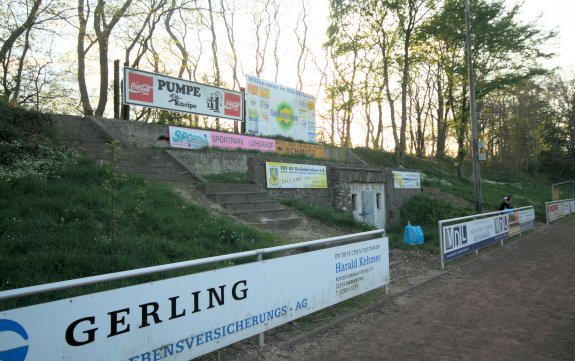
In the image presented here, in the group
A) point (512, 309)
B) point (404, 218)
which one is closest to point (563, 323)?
point (512, 309)

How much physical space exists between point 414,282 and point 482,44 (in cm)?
2794

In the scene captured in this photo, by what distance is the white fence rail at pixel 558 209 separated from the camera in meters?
21.1

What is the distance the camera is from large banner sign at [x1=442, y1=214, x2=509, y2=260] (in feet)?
31.1

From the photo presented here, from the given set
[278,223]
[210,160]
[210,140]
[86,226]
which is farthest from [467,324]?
[210,140]

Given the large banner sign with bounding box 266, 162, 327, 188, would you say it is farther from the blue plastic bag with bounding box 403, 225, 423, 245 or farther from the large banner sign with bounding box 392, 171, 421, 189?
the large banner sign with bounding box 392, 171, 421, 189

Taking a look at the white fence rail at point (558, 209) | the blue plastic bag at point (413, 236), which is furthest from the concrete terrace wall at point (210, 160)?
the white fence rail at point (558, 209)

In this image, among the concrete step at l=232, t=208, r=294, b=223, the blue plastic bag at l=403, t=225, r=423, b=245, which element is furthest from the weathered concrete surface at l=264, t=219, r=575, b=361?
the concrete step at l=232, t=208, r=294, b=223

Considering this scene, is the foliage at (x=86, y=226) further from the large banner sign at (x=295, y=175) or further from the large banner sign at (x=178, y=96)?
the large banner sign at (x=178, y=96)

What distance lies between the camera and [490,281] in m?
8.02

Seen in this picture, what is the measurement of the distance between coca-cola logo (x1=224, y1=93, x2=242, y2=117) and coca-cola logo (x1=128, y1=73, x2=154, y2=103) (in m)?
3.95

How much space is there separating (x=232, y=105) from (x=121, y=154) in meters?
8.03

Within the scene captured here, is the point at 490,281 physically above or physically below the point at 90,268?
below

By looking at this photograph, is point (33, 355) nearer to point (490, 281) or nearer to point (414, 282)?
point (414, 282)

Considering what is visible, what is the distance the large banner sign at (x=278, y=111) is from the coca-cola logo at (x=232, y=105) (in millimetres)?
455
